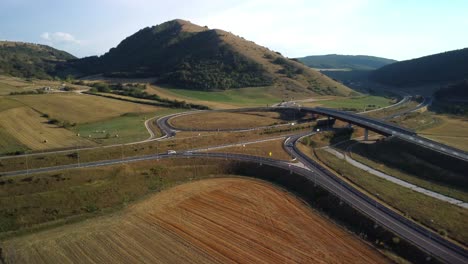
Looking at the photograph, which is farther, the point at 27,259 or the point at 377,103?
the point at 377,103

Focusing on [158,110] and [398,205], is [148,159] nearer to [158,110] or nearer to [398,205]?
[398,205]

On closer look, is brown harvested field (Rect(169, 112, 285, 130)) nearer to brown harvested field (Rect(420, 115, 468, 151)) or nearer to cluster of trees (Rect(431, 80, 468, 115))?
brown harvested field (Rect(420, 115, 468, 151))

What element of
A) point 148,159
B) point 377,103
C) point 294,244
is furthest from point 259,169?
point 377,103

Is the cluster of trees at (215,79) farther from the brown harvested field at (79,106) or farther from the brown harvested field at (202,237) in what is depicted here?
the brown harvested field at (202,237)

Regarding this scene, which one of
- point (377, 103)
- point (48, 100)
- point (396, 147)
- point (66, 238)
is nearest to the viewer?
point (66, 238)

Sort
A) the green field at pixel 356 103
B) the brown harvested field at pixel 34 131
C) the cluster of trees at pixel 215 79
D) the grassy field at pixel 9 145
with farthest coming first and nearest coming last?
1. the cluster of trees at pixel 215 79
2. the green field at pixel 356 103
3. the brown harvested field at pixel 34 131
4. the grassy field at pixel 9 145

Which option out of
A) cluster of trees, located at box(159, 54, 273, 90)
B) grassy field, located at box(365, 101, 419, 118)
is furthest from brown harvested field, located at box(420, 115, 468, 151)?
cluster of trees, located at box(159, 54, 273, 90)

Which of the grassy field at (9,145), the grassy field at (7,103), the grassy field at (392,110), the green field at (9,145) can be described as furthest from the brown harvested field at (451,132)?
the grassy field at (7,103)

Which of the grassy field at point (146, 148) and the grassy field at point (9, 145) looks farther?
the grassy field at point (9, 145)
